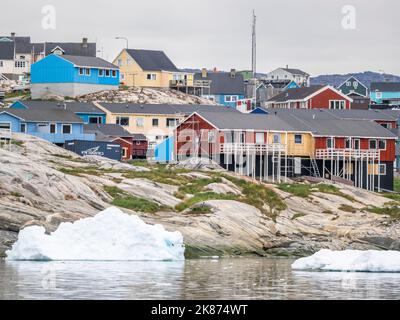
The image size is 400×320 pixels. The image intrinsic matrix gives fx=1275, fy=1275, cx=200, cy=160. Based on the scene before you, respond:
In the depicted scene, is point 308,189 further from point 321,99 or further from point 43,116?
point 321,99

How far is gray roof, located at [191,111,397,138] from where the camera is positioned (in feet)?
334

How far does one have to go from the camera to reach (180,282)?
50.6 m

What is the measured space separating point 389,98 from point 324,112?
236 ft

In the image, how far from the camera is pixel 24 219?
63.2 m

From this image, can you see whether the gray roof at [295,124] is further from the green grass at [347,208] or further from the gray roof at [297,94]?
the gray roof at [297,94]

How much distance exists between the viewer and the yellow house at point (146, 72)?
147750 millimetres

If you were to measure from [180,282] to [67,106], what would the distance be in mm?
68859

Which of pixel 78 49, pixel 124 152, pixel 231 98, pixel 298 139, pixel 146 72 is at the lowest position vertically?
pixel 124 152

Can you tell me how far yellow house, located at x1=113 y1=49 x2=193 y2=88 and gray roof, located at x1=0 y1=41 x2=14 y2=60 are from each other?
19212 mm

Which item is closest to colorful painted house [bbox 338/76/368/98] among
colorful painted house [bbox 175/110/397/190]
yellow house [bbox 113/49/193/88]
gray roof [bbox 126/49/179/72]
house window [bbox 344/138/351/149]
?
gray roof [bbox 126/49/179/72]

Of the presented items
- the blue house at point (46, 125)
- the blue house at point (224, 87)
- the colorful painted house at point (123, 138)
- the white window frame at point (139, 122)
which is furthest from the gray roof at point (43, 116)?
the blue house at point (224, 87)

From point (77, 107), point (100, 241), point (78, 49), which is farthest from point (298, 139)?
point (78, 49)
